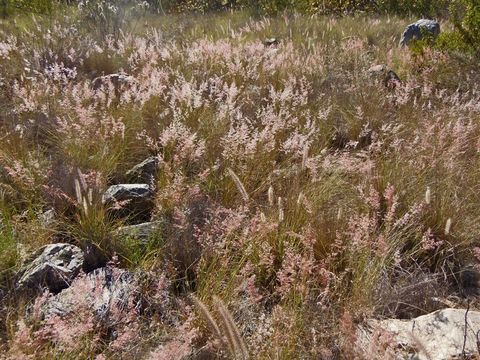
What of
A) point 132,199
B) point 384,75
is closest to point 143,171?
point 132,199

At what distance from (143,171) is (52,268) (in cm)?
128

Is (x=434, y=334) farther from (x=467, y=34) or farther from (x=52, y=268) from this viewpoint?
(x=467, y=34)

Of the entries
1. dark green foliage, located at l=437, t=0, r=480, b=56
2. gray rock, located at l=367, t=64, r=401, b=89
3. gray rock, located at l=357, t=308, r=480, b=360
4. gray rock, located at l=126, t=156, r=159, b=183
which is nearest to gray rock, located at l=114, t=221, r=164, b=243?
gray rock, located at l=126, t=156, r=159, b=183

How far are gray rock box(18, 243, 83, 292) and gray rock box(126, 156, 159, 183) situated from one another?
1014 millimetres

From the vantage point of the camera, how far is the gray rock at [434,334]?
6.40 ft

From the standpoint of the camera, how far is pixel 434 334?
6.77 feet

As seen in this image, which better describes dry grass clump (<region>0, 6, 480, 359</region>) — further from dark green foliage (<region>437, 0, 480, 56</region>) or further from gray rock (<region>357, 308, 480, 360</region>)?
dark green foliage (<region>437, 0, 480, 56</region>)

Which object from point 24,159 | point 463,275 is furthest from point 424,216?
point 24,159

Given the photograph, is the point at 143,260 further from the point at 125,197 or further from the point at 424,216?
the point at 424,216

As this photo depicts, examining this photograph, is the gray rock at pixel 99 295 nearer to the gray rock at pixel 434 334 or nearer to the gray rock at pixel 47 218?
the gray rock at pixel 47 218

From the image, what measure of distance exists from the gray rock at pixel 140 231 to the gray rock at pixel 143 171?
71 centimetres

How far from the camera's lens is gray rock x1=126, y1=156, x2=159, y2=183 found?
11.0 ft

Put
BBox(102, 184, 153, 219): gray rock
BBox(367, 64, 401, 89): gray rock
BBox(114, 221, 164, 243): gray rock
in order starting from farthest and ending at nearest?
BBox(367, 64, 401, 89): gray rock, BBox(102, 184, 153, 219): gray rock, BBox(114, 221, 164, 243): gray rock

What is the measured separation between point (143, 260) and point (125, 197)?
60 centimetres
